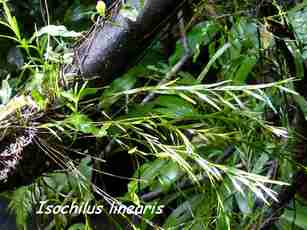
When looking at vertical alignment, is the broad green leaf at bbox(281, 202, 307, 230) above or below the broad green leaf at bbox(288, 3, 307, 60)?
below

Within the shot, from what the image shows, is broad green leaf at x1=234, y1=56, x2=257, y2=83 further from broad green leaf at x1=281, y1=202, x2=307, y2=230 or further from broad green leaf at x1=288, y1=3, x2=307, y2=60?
broad green leaf at x1=281, y1=202, x2=307, y2=230

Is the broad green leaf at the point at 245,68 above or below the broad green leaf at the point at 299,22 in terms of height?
below

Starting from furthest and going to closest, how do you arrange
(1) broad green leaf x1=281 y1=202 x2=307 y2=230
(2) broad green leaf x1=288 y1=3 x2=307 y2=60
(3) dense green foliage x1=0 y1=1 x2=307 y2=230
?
(1) broad green leaf x1=281 y1=202 x2=307 y2=230
(2) broad green leaf x1=288 y1=3 x2=307 y2=60
(3) dense green foliage x1=0 y1=1 x2=307 y2=230

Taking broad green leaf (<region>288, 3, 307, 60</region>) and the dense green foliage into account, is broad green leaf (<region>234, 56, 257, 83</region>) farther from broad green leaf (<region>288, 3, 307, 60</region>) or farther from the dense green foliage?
broad green leaf (<region>288, 3, 307, 60</region>)

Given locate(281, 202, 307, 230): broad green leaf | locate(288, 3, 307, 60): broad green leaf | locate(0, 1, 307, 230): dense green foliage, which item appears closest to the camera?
locate(0, 1, 307, 230): dense green foliage

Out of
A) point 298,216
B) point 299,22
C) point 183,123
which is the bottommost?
point 298,216

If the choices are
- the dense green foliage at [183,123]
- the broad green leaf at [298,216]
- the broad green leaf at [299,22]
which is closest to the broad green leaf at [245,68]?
the dense green foliage at [183,123]

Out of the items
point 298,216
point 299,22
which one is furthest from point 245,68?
point 298,216

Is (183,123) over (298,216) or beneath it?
over

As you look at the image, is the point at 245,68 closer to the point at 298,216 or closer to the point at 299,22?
the point at 299,22

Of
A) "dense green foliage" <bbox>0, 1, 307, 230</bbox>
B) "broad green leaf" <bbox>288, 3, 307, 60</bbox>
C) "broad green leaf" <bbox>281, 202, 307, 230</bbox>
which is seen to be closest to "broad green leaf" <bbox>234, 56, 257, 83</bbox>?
"dense green foliage" <bbox>0, 1, 307, 230</bbox>

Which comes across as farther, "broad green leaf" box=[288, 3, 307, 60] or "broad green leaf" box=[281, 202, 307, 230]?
"broad green leaf" box=[281, 202, 307, 230]

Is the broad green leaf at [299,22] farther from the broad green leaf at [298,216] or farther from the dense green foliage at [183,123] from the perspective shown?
the broad green leaf at [298,216]

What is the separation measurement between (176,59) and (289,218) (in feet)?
1.53
